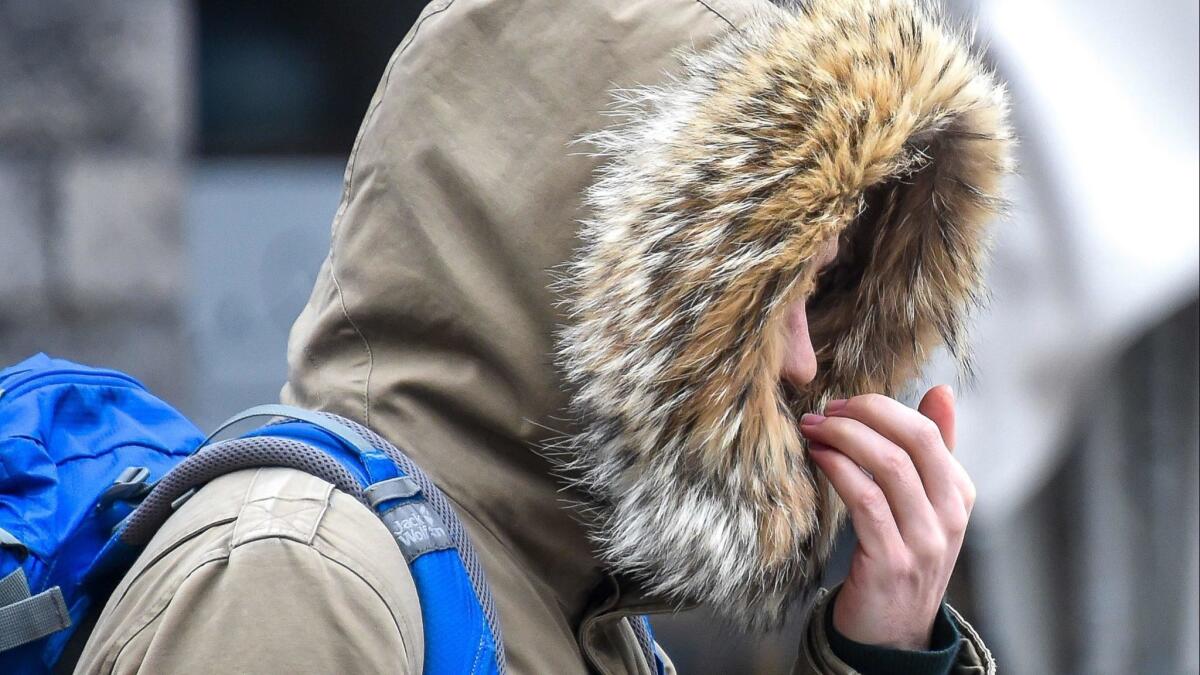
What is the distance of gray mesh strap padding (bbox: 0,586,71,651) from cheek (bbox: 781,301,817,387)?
34.4 inches

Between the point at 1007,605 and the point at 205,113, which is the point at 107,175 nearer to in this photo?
the point at 205,113

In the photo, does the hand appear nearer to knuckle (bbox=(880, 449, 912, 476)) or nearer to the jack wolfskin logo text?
knuckle (bbox=(880, 449, 912, 476))

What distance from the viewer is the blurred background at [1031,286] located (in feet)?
12.4

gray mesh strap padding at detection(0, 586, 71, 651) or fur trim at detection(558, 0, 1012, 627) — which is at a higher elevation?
fur trim at detection(558, 0, 1012, 627)

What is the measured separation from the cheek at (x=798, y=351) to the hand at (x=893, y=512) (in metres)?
0.07

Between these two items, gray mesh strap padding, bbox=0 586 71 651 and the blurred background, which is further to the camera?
the blurred background

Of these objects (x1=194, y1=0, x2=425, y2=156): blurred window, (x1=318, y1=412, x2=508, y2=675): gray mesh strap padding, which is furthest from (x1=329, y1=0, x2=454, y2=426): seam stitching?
(x1=194, y1=0, x2=425, y2=156): blurred window

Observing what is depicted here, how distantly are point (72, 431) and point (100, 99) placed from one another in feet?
9.46

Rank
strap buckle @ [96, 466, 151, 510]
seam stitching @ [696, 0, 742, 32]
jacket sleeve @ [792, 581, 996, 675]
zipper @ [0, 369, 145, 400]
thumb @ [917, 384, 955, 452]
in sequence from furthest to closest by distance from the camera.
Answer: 1. thumb @ [917, 384, 955, 452]
2. jacket sleeve @ [792, 581, 996, 675]
3. seam stitching @ [696, 0, 742, 32]
4. zipper @ [0, 369, 145, 400]
5. strap buckle @ [96, 466, 151, 510]

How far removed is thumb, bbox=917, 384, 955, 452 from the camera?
5.37ft

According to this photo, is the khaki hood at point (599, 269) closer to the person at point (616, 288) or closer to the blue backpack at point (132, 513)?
the person at point (616, 288)

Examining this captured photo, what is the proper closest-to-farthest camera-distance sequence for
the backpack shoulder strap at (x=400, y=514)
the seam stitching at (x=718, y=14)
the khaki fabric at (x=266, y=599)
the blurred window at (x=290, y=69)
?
the khaki fabric at (x=266, y=599), the backpack shoulder strap at (x=400, y=514), the seam stitching at (x=718, y=14), the blurred window at (x=290, y=69)

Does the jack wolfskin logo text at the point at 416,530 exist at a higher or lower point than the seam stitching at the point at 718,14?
lower

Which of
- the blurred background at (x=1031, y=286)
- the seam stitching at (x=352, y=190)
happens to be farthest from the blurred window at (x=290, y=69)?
the seam stitching at (x=352, y=190)
